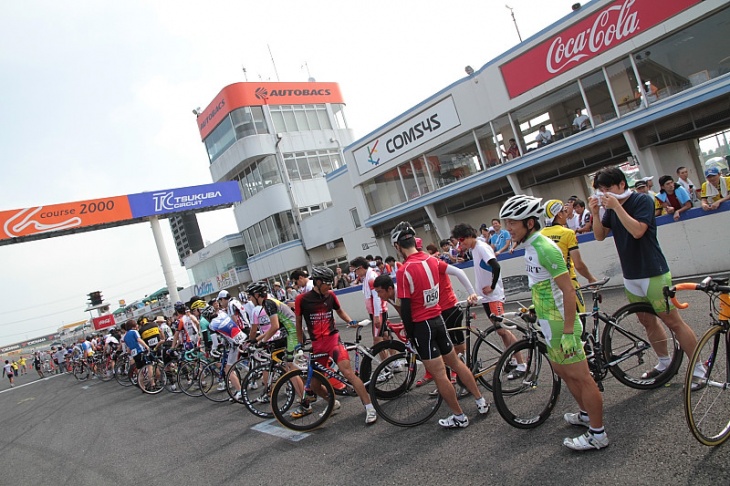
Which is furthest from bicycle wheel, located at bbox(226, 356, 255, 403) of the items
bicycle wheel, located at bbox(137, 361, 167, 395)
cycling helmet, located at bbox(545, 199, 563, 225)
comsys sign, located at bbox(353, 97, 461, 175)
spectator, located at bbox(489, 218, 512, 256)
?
comsys sign, located at bbox(353, 97, 461, 175)

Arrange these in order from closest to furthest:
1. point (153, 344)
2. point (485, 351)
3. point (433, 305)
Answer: point (433, 305), point (485, 351), point (153, 344)

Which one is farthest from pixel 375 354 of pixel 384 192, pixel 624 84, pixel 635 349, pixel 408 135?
pixel 384 192

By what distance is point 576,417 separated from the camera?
4.00 m

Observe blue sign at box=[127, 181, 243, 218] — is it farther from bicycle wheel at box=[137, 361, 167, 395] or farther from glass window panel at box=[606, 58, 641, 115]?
glass window panel at box=[606, 58, 641, 115]

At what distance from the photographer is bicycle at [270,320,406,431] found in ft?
19.2

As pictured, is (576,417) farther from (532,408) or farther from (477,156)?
(477,156)

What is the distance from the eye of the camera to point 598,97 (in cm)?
1520

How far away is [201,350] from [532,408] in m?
8.80

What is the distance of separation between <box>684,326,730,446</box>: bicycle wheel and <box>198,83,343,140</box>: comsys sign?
113 feet

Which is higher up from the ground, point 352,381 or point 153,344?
point 153,344

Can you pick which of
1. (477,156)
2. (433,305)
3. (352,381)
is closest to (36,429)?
(352,381)

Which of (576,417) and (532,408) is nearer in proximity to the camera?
(576,417)

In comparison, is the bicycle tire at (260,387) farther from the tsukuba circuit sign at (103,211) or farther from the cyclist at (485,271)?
the tsukuba circuit sign at (103,211)

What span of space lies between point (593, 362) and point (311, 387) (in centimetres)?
325
